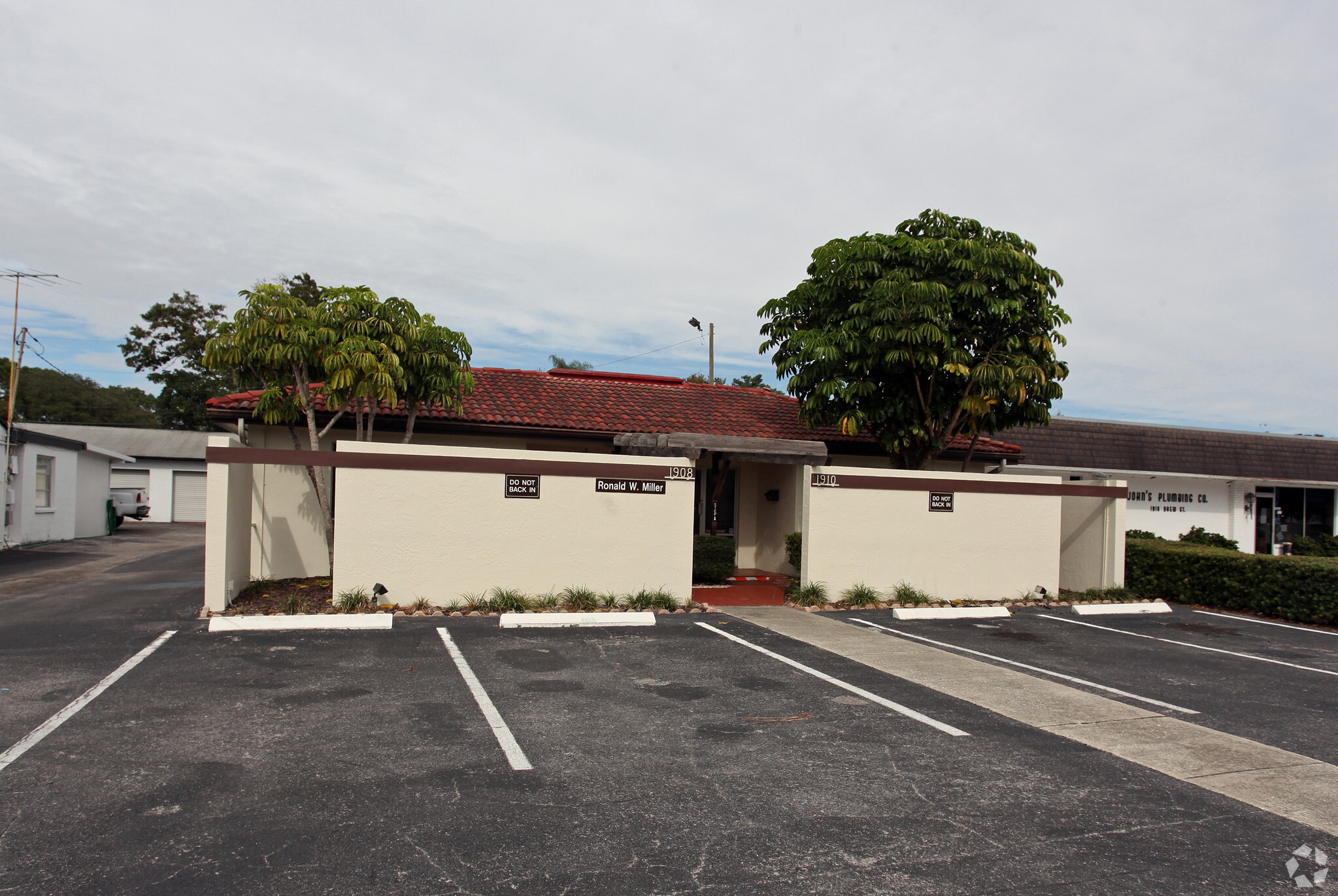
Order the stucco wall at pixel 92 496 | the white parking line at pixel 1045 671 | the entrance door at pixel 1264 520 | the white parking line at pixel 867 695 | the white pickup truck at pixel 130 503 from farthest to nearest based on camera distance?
the white pickup truck at pixel 130 503, the stucco wall at pixel 92 496, the entrance door at pixel 1264 520, the white parking line at pixel 1045 671, the white parking line at pixel 867 695

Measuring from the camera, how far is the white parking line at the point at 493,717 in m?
5.47

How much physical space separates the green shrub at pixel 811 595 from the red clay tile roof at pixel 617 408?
148 inches

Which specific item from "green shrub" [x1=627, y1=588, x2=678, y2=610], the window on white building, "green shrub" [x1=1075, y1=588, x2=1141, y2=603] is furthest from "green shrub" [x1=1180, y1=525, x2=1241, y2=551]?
the window on white building

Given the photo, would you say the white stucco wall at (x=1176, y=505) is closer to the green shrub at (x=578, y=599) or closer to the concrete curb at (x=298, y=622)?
the green shrub at (x=578, y=599)

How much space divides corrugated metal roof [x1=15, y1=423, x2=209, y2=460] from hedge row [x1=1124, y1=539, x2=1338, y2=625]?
3642 centimetres

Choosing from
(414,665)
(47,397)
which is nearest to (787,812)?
(414,665)

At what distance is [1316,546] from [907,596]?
17688 millimetres

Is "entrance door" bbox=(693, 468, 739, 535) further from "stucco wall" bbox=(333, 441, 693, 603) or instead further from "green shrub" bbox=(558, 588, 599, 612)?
"green shrub" bbox=(558, 588, 599, 612)

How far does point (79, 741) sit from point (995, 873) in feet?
19.4

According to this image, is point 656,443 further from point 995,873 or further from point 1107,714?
point 995,873

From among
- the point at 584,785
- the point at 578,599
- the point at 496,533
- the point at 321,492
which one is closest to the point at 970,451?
the point at 578,599

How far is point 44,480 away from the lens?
23938mm

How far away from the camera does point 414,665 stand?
8094 mm
